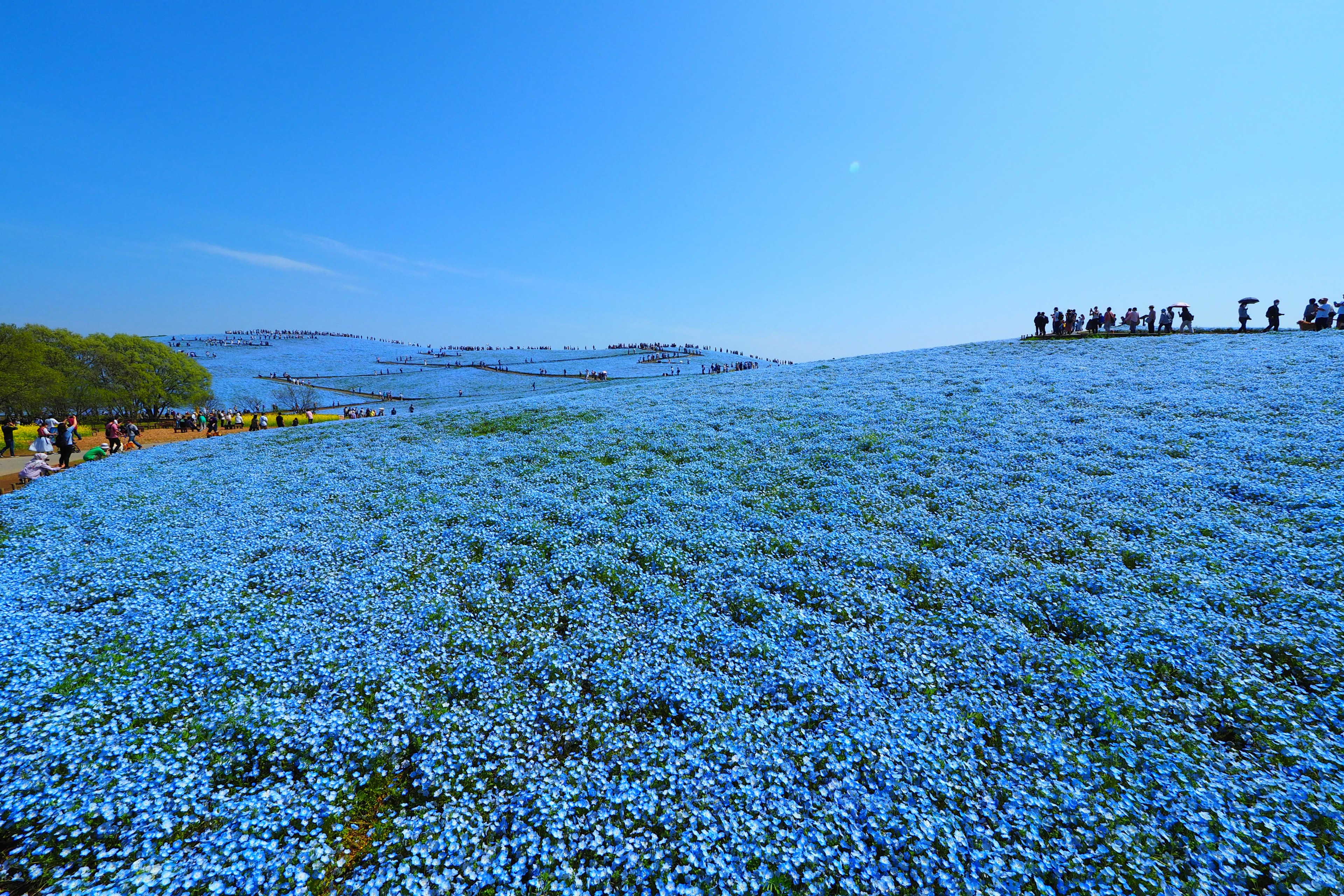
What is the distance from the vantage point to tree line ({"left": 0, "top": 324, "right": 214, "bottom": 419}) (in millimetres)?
35375

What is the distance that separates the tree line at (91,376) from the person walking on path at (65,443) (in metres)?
24.2

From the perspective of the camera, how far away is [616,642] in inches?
295

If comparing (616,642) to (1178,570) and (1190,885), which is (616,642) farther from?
(1178,570)

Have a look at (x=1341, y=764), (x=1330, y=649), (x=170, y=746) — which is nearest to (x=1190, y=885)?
(x=1341, y=764)

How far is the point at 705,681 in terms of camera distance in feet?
21.9

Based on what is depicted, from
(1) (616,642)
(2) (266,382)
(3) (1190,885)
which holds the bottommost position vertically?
(3) (1190,885)

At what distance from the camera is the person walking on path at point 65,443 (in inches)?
752

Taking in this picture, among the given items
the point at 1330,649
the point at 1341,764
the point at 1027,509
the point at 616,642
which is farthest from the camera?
the point at 1027,509

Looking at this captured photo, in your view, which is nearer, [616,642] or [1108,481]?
[616,642]

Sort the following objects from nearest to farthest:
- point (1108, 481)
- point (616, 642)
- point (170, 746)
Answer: point (170, 746)
point (616, 642)
point (1108, 481)

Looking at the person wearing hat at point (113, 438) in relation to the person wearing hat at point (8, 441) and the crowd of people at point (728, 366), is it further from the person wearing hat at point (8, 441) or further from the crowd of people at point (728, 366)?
the crowd of people at point (728, 366)

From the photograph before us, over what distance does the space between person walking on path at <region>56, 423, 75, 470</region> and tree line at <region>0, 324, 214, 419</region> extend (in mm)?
24185

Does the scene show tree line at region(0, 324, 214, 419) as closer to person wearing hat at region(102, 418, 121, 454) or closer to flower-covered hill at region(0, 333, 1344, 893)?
person wearing hat at region(102, 418, 121, 454)

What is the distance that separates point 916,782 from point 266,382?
280 ft
